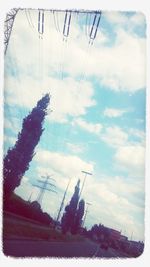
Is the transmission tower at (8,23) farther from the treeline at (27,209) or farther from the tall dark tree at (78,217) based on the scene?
the tall dark tree at (78,217)

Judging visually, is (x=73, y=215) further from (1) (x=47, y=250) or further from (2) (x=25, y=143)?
(2) (x=25, y=143)

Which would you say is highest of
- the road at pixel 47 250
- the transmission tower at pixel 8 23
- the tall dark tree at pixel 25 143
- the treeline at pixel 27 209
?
the transmission tower at pixel 8 23

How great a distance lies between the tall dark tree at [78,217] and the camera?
5.38 metres

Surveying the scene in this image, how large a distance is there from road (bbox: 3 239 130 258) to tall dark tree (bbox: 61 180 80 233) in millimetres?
467

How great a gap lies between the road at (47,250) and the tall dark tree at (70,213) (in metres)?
0.47

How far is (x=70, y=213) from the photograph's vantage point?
6.05m

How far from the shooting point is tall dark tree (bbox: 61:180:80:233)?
530 centimetres

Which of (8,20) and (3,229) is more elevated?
→ (8,20)

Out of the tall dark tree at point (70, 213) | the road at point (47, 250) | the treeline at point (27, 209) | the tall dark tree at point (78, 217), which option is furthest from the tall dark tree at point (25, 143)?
the tall dark tree at point (78, 217)

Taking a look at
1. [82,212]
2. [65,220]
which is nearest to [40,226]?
[65,220]

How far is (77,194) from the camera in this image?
206 inches

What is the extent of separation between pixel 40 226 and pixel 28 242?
1086 mm

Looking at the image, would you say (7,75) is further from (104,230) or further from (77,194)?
(104,230)

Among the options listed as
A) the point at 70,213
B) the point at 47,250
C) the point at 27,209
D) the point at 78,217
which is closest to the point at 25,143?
the point at 27,209
